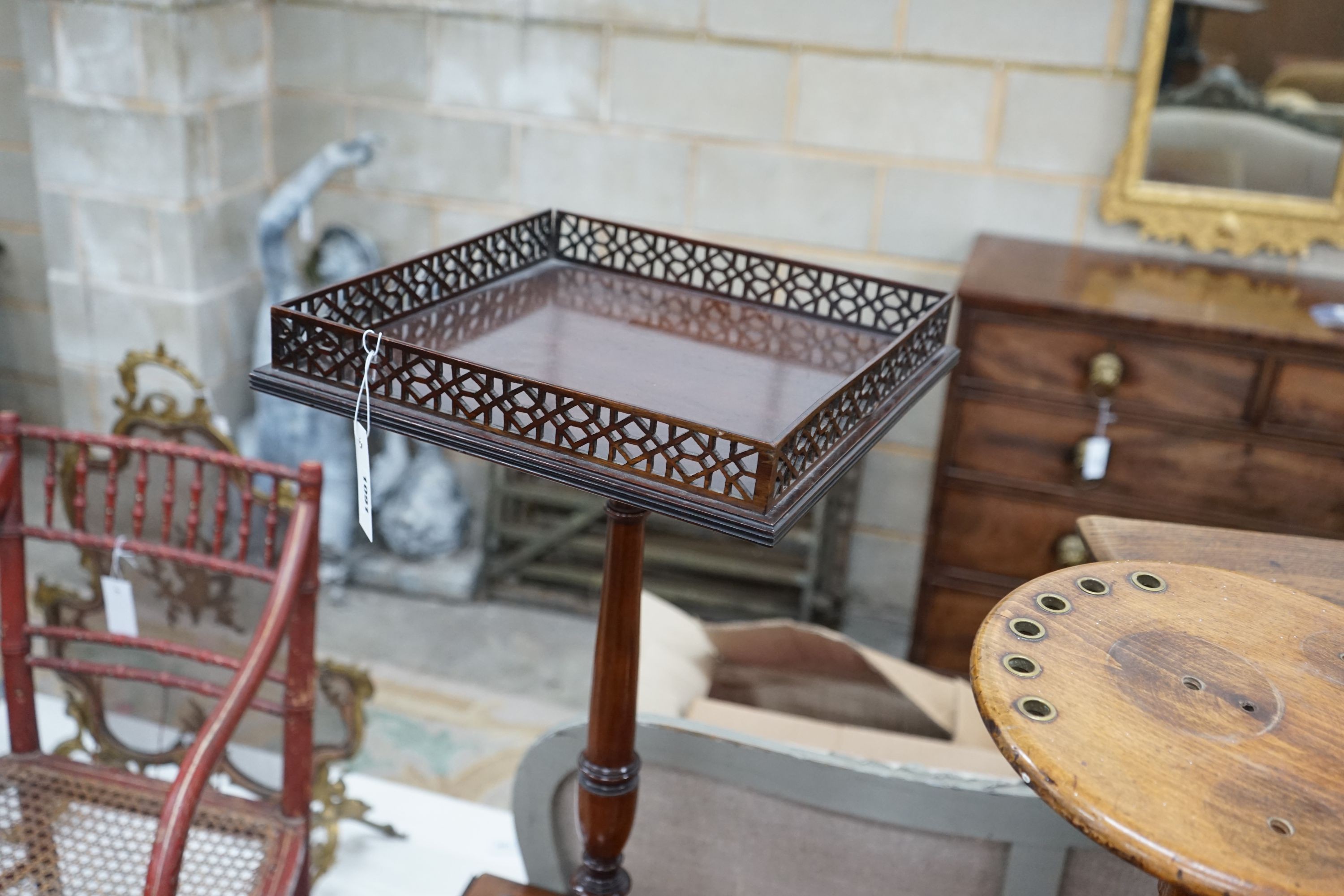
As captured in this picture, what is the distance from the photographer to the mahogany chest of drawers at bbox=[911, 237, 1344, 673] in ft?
7.57

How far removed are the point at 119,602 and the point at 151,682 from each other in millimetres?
192

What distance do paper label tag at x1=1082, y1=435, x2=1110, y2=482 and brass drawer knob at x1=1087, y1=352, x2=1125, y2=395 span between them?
107 millimetres

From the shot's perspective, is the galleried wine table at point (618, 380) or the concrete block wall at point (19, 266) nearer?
the galleried wine table at point (618, 380)

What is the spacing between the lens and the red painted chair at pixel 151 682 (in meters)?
1.62

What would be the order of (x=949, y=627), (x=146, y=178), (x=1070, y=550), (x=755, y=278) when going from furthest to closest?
1. (x=146, y=178)
2. (x=949, y=627)
3. (x=1070, y=550)
4. (x=755, y=278)

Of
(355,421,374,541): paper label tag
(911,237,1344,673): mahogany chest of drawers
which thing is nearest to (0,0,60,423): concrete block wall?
(911,237,1344,673): mahogany chest of drawers

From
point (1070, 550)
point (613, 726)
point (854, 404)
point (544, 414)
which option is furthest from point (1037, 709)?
point (1070, 550)

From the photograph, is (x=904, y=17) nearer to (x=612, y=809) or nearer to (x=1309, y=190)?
(x=1309, y=190)

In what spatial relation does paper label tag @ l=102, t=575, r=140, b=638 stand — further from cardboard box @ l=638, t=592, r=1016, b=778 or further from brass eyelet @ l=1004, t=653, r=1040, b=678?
brass eyelet @ l=1004, t=653, r=1040, b=678

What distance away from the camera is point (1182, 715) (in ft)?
2.81

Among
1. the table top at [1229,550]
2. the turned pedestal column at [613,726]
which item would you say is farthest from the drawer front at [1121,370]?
the turned pedestal column at [613,726]

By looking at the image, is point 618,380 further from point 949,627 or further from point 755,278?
point 949,627

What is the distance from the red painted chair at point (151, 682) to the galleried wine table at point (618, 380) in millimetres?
365

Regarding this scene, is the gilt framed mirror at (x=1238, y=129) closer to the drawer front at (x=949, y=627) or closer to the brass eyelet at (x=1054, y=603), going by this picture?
the drawer front at (x=949, y=627)
